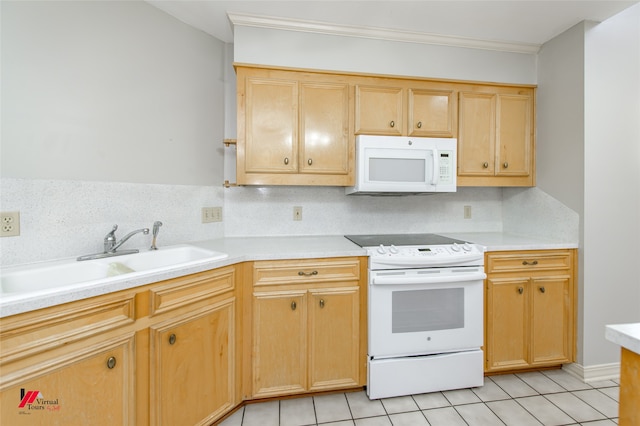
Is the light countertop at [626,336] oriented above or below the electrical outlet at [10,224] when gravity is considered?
A: below

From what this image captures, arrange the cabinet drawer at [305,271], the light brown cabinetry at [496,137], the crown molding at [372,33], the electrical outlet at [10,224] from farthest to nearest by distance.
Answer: the light brown cabinetry at [496,137] < the crown molding at [372,33] < the cabinet drawer at [305,271] < the electrical outlet at [10,224]

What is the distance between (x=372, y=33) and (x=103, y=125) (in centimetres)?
181

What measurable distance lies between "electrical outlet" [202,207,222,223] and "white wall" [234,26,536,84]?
105 centimetres

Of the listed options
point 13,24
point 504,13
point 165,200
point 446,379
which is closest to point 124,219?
point 165,200

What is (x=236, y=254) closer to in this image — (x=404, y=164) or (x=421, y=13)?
(x=404, y=164)

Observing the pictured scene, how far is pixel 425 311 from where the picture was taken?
182cm

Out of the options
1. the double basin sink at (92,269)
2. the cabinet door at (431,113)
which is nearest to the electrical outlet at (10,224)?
the double basin sink at (92,269)

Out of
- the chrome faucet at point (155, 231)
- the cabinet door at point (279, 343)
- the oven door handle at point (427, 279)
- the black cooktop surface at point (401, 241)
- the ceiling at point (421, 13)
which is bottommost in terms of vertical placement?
the cabinet door at point (279, 343)

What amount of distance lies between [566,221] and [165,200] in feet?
9.11

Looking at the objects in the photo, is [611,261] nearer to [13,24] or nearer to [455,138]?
[455,138]

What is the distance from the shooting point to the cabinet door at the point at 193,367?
126 cm

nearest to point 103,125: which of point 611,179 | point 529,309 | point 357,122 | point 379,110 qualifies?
point 357,122

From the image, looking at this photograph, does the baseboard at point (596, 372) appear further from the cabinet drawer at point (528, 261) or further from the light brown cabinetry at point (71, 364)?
the light brown cabinetry at point (71, 364)

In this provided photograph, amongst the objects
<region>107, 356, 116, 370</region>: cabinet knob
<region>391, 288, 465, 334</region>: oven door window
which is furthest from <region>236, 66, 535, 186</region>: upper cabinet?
<region>107, 356, 116, 370</region>: cabinet knob
